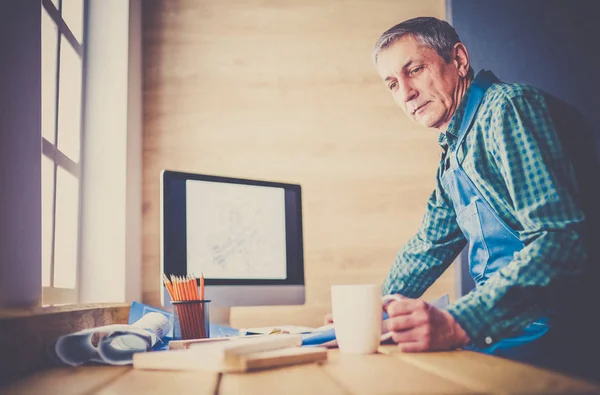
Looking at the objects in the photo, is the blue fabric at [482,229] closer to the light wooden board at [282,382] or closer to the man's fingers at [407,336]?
the man's fingers at [407,336]

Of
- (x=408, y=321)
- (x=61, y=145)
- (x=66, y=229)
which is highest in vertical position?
(x=61, y=145)

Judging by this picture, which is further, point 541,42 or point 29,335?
point 541,42

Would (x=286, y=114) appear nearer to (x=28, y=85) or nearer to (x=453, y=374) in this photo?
(x=28, y=85)

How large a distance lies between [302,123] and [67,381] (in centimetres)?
174

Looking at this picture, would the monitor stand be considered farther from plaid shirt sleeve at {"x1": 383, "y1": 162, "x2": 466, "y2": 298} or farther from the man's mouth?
the man's mouth

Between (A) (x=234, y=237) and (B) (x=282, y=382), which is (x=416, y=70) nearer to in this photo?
(A) (x=234, y=237)

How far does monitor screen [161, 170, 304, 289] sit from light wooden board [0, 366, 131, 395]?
0.77 metres

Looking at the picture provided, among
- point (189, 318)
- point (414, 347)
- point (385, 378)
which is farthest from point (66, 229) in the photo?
point (385, 378)

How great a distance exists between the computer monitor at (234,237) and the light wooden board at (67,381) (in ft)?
2.34

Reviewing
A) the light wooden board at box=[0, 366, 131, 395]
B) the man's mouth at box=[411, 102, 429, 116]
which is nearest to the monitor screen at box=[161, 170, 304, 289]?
the man's mouth at box=[411, 102, 429, 116]

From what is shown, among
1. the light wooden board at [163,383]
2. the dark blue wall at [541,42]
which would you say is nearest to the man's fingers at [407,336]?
the light wooden board at [163,383]

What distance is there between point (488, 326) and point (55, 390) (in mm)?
650

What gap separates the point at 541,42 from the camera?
2.22 meters

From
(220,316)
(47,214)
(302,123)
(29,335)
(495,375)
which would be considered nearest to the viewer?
(495,375)
